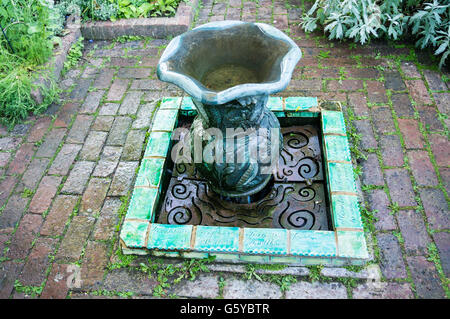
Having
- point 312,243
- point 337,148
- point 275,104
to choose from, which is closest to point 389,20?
point 275,104

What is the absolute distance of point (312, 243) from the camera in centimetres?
273

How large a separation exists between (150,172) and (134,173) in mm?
352

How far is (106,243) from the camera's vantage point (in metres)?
3.05

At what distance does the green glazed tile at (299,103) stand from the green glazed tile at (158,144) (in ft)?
3.94

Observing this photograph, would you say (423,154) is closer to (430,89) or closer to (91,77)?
(430,89)

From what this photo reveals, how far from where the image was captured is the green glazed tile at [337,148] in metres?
3.22

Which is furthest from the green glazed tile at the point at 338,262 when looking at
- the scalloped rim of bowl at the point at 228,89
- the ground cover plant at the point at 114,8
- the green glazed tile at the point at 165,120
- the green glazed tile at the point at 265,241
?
the ground cover plant at the point at 114,8

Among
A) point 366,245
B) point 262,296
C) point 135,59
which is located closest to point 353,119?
point 366,245

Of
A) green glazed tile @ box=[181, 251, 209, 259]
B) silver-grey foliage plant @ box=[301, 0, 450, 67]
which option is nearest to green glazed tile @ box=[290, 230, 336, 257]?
green glazed tile @ box=[181, 251, 209, 259]

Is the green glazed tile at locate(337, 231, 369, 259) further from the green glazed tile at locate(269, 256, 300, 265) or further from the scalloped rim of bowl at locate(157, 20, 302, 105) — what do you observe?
the scalloped rim of bowl at locate(157, 20, 302, 105)

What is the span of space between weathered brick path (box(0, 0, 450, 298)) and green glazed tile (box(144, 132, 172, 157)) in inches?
10.5

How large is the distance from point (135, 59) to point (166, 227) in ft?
8.95

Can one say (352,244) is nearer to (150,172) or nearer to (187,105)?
(150,172)

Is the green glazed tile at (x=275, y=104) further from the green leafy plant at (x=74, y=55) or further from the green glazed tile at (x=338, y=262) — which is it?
the green leafy plant at (x=74, y=55)
